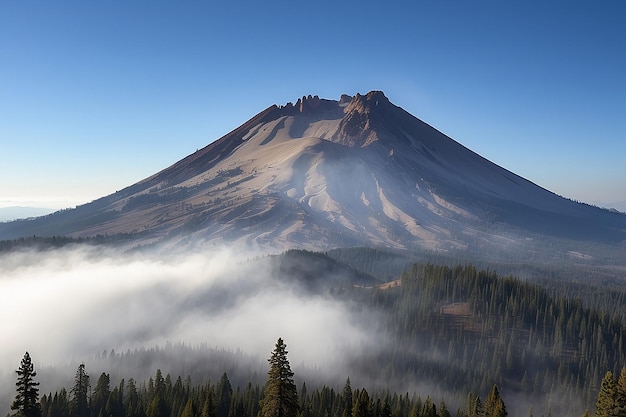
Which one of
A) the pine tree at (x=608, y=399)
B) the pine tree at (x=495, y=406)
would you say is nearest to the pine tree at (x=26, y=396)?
the pine tree at (x=495, y=406)

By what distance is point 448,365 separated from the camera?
517 feet

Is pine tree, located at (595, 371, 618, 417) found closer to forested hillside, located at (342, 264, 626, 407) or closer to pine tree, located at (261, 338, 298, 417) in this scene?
pine tree, located at (261, 338, 298, 417)

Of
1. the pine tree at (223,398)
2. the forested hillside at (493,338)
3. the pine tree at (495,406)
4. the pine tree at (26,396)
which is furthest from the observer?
the forested hillside at (493,338)

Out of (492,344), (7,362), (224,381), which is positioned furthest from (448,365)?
(7,362)

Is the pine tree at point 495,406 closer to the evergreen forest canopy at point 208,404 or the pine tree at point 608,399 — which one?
the evergreen forest canopy at point 208,404

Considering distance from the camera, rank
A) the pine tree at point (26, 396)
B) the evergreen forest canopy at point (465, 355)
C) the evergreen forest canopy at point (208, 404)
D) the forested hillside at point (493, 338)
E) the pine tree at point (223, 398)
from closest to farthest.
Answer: the pine tree at point (26, 396), the evergreen forest canopy at point (208, 404), the pine tree at point (223, 398), the evergreen forest canopy at point (465, 355), the forested hillside at point (493, 338)

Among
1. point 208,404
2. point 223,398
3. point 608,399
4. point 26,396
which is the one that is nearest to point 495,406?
point 608,399

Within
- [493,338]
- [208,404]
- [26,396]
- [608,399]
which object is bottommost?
[493,338]

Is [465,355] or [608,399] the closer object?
[608,399]

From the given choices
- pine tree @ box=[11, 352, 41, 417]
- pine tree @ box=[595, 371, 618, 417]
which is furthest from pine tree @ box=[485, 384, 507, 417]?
pine tree @ box=[11, 352, 41, 417]

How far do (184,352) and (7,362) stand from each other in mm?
78851

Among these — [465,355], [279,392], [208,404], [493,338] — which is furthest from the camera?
[493,338]

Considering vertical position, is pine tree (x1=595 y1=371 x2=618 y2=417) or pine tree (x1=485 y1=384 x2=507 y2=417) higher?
pine tree (x1=595 y1=371 x2=618 y2=417)

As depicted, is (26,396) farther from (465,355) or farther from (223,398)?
(465,355)
